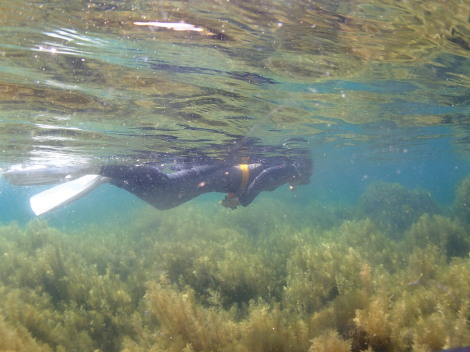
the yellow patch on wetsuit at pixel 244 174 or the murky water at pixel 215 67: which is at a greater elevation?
the murky water at pixel 215 67

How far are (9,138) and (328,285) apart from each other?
15248 mm

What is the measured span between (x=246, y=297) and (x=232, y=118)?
7.21 metres

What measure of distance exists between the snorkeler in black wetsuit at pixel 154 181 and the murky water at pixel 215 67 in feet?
7.73

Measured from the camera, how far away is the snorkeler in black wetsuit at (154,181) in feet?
27.0

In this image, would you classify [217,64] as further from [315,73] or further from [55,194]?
[55,194]

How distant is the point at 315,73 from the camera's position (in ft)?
29.7

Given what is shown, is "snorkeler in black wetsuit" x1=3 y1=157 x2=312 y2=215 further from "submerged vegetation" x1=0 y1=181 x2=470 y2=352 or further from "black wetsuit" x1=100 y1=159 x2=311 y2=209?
"submerged vegetation" x1=0 y1=181 x2=470 y2=352

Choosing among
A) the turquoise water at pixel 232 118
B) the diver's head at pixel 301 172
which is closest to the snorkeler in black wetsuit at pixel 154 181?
the diver's head at pixel 301 172

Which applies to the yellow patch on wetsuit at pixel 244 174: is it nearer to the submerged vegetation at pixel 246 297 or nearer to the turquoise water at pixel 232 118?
the turquoise water at pixel 232 118

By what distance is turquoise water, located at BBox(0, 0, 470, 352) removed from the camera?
5148 millimetres

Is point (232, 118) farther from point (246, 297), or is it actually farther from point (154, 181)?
point (246, 297)

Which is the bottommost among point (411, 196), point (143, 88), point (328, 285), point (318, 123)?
point (411, 196)

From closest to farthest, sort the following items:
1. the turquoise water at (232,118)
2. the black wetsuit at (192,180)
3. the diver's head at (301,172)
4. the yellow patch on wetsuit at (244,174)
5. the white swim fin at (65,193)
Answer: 1. the turquoise water at (232,118)
2. the black wetsuit at (192,180)
3. the white swim fin at (65,193)
4. the yellow patch on wetsuit at (244,174)
5. the diver's head at (301,172)

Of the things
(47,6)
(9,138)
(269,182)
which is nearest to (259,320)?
(269,182)
